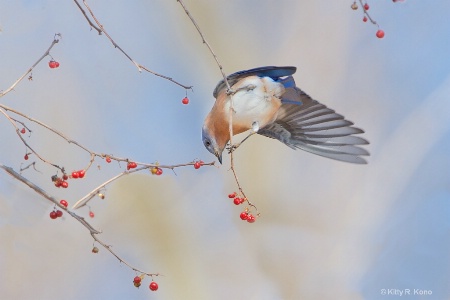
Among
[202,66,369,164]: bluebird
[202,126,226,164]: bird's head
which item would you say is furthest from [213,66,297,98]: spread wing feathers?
[202,126,226,164]: bird's head

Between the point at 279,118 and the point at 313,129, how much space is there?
0.09 meters

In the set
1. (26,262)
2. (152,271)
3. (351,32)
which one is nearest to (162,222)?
(152,271)

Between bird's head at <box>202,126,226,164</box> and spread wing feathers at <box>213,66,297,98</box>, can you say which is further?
bird's head at <box>202,126,226,164</box>

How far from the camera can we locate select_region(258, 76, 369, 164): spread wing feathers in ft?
4.66

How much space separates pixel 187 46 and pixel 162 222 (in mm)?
493

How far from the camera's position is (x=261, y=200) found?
5.57ft

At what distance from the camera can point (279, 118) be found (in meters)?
1.50

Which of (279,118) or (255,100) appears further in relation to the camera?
(279,118)

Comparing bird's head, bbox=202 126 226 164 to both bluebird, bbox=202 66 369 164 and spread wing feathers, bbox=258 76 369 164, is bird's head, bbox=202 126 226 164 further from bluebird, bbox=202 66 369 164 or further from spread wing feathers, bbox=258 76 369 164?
spread wing feathers, bbox=258 76 369 164

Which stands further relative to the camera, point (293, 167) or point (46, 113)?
point (293, 167)

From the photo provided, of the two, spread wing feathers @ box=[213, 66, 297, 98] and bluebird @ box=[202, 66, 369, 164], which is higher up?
spread wing feathers @ box=[213, 66, 297, 98]

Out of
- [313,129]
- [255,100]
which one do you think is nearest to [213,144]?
[255,100]

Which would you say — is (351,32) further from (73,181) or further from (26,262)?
(26,262)

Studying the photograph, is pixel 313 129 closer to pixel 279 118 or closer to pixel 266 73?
pixel 279 118
